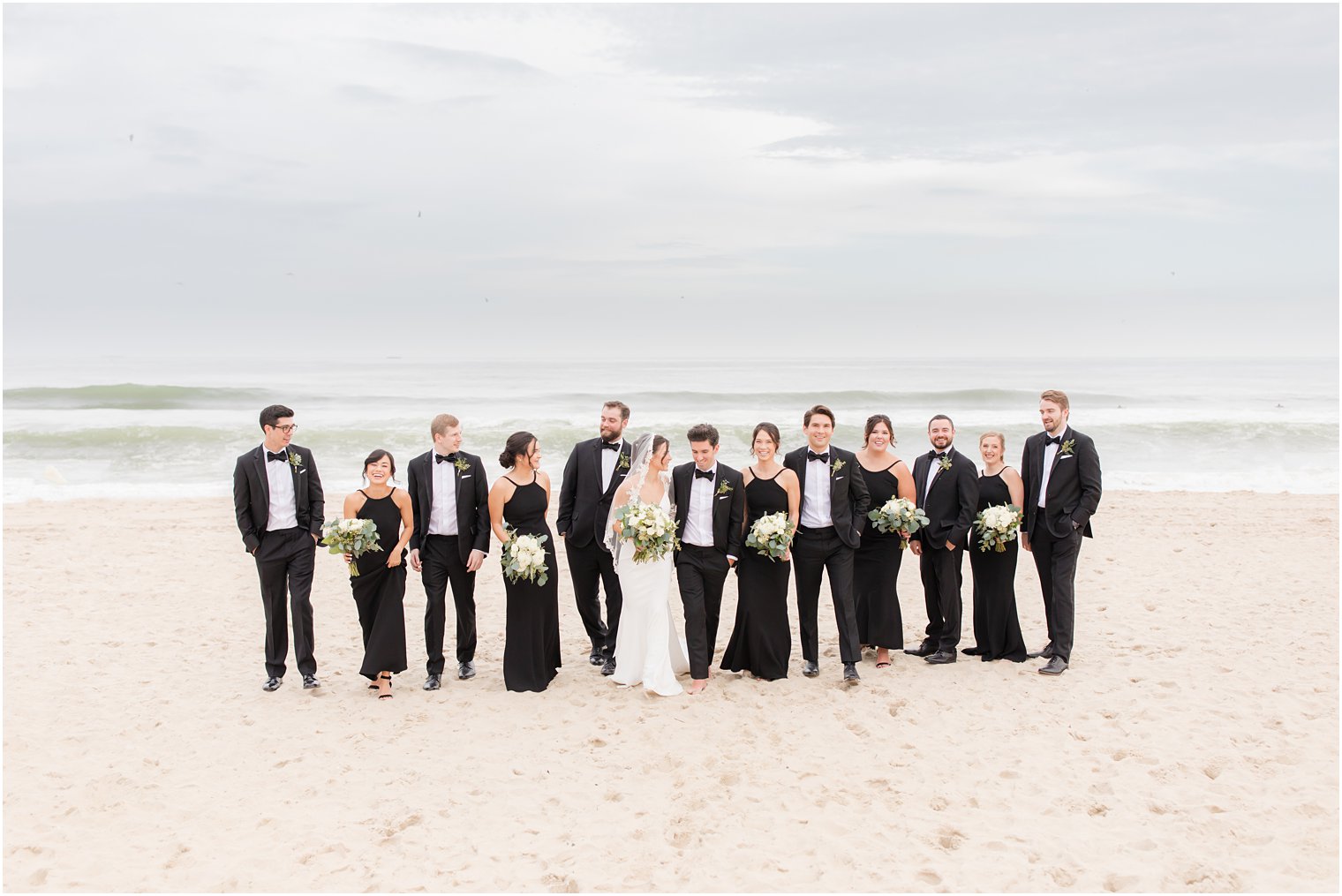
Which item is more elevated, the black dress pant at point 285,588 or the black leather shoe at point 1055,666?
the black dress pant at point 285,588

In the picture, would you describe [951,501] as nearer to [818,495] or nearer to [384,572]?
[818,495]

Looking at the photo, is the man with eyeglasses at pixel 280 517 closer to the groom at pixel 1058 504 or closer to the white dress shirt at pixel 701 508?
the white dress shirt at pixel 701 508

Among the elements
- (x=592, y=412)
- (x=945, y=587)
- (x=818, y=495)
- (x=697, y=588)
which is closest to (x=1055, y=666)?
(x=945, y=587)

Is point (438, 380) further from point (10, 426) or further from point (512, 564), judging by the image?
point (512, 564)

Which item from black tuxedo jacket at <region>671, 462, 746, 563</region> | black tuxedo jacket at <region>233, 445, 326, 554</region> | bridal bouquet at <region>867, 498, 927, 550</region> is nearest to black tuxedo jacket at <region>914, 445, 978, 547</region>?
bridal bouquet at <region>867, 498, 927, 550</region>

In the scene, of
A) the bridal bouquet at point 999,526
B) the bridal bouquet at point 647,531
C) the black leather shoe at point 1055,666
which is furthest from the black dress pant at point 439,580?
the black leather shoe at point 1055,666

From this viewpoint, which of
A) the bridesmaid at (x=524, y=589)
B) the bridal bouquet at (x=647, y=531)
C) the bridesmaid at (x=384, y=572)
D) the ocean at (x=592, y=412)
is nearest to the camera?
the bridal bouquet at (x=647, y=531)

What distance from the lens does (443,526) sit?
682cm

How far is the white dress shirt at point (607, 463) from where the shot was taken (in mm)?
7109

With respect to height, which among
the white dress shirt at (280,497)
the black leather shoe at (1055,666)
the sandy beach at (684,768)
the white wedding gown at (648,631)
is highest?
the white dress shirt at (280,497)

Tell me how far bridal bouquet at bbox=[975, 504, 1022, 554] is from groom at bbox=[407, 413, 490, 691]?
3745 mm

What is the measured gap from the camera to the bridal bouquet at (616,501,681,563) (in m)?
6.38

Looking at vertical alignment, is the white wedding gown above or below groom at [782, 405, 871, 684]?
below

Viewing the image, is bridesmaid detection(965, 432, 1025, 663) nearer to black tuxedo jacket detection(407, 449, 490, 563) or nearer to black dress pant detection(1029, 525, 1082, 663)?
black dress pant detection(1029, 525, 1082, 663)
